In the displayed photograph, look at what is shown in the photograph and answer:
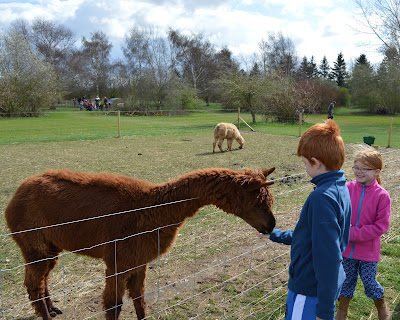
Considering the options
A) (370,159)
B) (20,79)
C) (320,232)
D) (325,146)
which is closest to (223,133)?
(370,159)

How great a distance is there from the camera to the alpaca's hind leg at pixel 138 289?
314cm

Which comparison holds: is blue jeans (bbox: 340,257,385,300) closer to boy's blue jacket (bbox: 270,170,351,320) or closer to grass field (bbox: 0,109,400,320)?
grass field (bbox: 0,109,400,320)

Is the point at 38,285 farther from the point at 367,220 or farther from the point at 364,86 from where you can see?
the point at 364,86

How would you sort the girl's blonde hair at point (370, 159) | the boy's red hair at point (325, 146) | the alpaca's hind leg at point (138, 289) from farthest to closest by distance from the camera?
the alpaca's hind leg at point (138, 289) < the girl's blonde hair at point (370, 159) < the boy's red hair at point (325, 146)

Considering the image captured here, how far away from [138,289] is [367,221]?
7.51 feet

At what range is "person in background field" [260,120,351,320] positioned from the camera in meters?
1.79

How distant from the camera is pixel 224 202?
2.88 metres

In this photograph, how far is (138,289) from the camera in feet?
10.4

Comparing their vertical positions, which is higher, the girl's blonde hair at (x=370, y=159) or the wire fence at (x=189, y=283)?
the girl's blonde hair at (x=370, y=159)

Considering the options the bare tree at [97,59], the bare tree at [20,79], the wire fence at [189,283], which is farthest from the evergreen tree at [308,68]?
the wire fence at [189,283]

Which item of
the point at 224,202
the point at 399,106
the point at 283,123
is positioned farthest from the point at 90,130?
the point at 399,106

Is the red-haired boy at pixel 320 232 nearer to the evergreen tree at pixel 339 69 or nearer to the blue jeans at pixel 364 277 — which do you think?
the blue jeans at pixel 364 277

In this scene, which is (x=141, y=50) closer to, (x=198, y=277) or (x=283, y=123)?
(x=283, y=123)

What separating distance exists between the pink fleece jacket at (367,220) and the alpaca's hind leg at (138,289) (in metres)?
1.98
